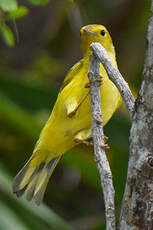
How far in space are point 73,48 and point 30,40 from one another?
636 millimetres

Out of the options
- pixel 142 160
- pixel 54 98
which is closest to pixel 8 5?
pixel 142 160

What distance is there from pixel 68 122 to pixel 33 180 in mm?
420

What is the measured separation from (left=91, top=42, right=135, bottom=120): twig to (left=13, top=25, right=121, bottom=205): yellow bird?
3.08 feet

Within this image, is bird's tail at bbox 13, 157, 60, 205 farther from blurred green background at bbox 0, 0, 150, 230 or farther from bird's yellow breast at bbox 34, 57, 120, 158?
blurred green background at bbox 0, 0, 150, 230

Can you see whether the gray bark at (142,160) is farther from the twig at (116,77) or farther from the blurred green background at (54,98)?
the blurred green background at (54,98)

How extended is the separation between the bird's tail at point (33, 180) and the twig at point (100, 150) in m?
1.06

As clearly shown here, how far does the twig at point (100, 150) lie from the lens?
184cm

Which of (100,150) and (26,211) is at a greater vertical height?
(100,150)

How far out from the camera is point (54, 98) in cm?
448

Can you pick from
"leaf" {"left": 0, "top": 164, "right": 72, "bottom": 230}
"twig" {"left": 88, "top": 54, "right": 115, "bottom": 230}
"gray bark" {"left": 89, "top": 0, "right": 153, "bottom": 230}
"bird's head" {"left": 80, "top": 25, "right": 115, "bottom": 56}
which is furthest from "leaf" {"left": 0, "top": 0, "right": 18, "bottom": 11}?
"leaf" {"left": 0, "top": 164, "right": 72, "bottom": 230}

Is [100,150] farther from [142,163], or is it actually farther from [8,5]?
[8,5]

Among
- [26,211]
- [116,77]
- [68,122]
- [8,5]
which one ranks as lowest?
[26,211]

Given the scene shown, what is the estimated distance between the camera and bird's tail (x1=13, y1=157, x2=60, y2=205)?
10.1ft

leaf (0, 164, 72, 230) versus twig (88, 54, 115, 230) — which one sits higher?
twig (88, 54, 115, 230)
